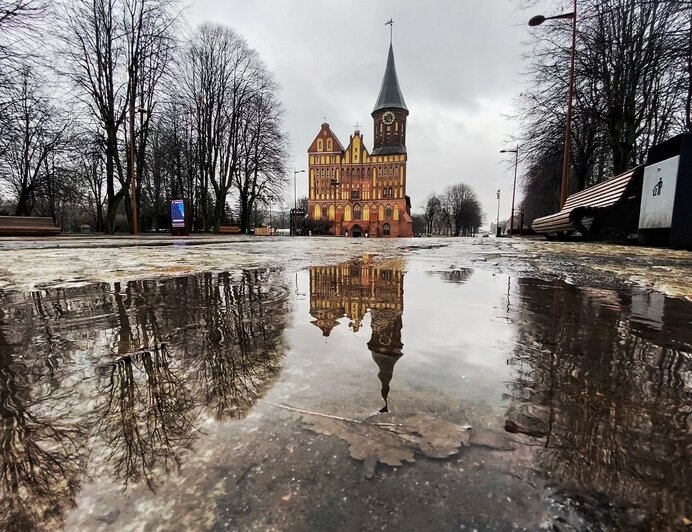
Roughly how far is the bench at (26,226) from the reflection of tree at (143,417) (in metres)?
16.8

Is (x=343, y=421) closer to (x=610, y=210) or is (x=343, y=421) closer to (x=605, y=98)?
(x=610, y=210)

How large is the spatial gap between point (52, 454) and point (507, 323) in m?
2.07

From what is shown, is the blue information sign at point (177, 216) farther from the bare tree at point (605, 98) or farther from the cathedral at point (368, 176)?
the cathedral at point (368, 176)

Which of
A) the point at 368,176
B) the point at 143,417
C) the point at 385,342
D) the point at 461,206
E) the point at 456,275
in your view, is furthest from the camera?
the point at 461,206

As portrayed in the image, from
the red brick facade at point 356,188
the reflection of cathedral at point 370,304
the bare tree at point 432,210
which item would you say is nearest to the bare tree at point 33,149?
Result: the reflection of cathedral at point 370,304

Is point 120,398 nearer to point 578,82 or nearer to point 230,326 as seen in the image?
point 230,326

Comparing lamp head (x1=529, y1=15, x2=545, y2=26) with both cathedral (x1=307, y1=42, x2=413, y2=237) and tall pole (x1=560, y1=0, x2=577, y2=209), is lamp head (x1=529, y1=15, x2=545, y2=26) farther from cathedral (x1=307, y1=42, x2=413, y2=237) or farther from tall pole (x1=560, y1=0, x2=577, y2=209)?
cathedral (x1=307, y1=42, x2=413, y2=237)

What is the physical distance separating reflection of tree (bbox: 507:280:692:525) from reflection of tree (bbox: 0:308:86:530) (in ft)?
3.44

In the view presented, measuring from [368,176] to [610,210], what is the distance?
5190 centimetres

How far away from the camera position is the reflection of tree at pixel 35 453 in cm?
67

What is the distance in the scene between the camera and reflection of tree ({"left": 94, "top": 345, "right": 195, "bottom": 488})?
0.81 metres

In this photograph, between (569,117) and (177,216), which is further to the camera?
(177,216)

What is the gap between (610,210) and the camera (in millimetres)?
9672

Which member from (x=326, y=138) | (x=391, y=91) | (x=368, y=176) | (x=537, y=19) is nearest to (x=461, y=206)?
(x=368, y=176)
